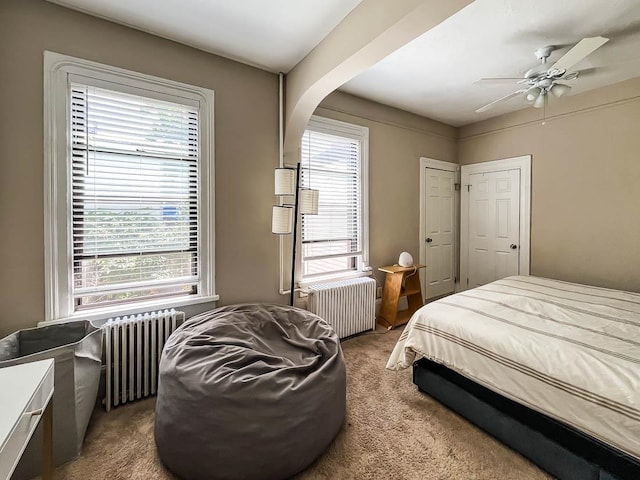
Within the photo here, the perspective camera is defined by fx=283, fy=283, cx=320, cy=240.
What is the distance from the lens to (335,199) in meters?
3.19

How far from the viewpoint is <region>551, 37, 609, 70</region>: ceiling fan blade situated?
1665 mm

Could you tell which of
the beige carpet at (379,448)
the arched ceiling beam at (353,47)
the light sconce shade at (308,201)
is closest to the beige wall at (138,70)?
the arched ceiling beam at (353,47)

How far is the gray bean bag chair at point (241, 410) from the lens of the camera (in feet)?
4.33

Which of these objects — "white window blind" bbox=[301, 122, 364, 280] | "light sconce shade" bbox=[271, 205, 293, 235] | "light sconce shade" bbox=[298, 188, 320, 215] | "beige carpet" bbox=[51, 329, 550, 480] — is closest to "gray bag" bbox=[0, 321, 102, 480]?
"beige carpet" bbox=[51, 329, 550, 480]

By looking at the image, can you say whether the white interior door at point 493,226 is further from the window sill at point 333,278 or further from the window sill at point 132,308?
the window sill at point 132,308

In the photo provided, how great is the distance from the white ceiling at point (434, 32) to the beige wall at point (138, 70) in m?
0.14

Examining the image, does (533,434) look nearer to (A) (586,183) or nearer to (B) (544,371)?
(B) (544,371)

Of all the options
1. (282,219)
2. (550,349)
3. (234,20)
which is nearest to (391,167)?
(282,219)

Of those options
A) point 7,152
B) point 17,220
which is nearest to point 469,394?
point 17,220

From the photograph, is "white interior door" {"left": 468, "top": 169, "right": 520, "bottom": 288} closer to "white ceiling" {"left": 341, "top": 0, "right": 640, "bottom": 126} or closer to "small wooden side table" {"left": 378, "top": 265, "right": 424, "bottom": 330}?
"white ceiling" {"left": 341, "top": 0, "right": 640, "bottom": 126}

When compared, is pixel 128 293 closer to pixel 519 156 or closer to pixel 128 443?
pixel 128 443

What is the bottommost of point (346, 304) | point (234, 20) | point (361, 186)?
point (346, 304)

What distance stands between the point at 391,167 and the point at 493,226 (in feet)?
5.74

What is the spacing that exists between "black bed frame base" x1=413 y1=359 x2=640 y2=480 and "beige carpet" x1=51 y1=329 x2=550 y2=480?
3.1 inches
